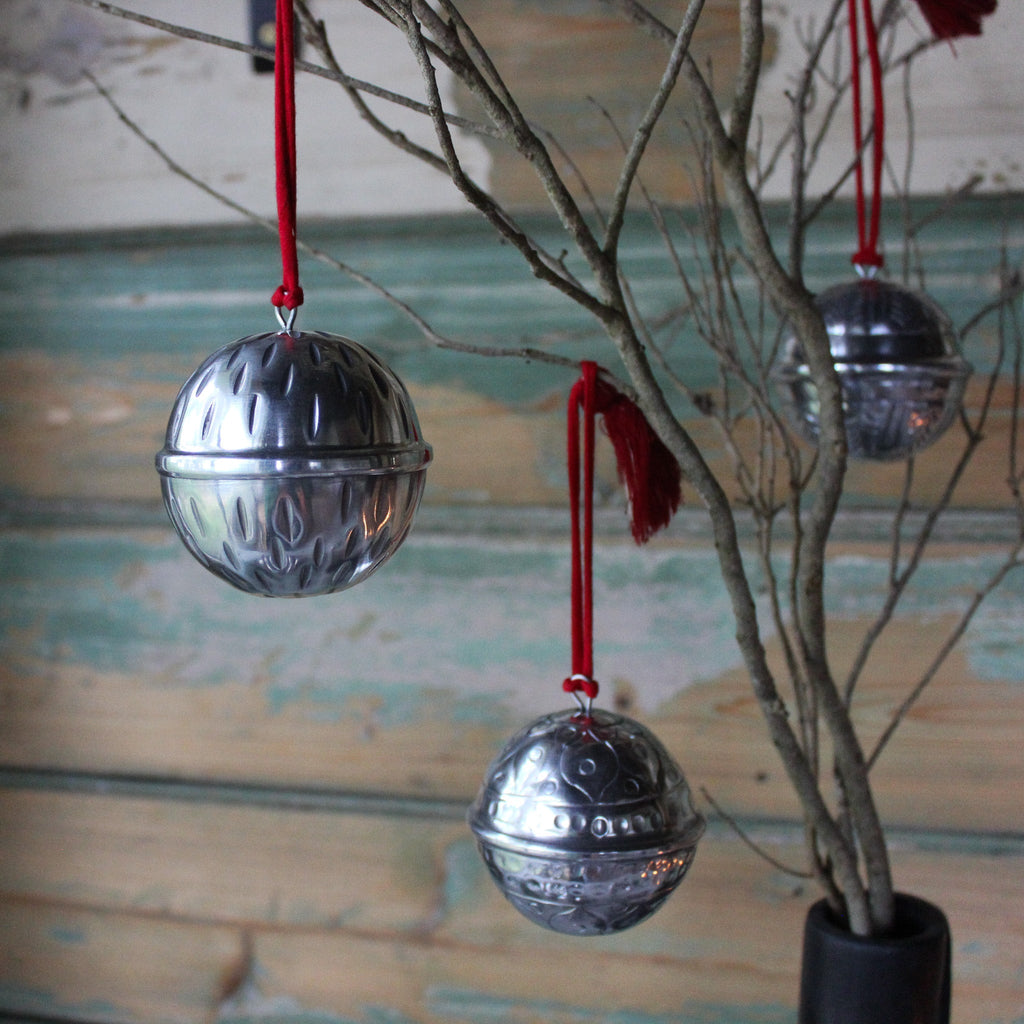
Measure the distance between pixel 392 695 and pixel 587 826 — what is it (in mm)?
638

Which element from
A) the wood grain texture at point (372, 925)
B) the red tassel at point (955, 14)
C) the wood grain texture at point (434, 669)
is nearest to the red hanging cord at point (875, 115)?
the red tassel at point (955, 14)

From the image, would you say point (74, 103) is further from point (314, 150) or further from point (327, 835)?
point (327, 835)

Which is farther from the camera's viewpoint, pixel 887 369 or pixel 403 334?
pixel 403 334

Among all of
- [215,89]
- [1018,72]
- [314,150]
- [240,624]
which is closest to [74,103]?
[215,89]

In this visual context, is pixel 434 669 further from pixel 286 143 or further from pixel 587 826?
pixel 286 143

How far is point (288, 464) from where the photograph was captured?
538 millimetres

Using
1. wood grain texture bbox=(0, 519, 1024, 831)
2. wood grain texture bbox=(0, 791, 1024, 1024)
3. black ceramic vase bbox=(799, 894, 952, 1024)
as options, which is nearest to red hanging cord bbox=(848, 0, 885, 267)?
Answer: wood grain texture bbox=(0, 519, 1024, 831)

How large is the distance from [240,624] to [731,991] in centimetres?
70

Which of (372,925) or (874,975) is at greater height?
(874,975)

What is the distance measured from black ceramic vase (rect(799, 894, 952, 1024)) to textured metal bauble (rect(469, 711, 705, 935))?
167 mm

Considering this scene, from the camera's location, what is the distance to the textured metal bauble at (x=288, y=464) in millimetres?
543

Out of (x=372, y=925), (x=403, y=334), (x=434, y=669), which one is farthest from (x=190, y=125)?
(x=372, y=925)

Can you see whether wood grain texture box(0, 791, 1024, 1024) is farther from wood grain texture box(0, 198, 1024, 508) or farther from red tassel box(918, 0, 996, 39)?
red tassel box(918, 0, 996, 39)

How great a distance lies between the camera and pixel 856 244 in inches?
44.6
